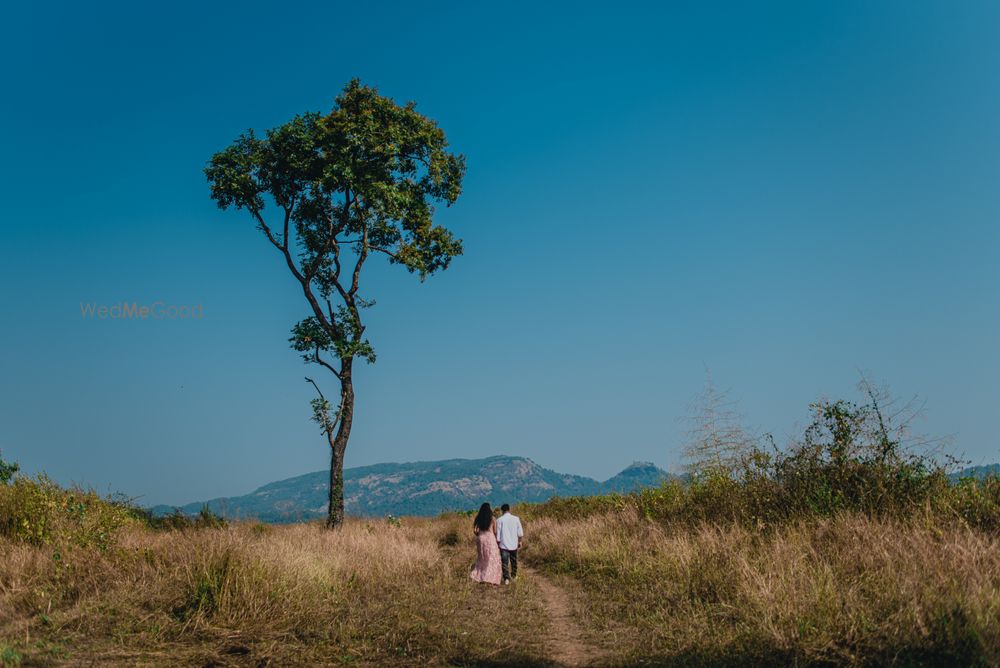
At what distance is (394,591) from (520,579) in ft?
14.1

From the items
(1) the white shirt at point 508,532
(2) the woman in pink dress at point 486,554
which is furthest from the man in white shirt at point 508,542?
(2) the woman in pink dress at point 486,554

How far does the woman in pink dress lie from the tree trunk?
10.6m

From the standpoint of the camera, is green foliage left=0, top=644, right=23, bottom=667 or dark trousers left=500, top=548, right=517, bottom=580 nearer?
green foliage left=0, top=644, right=23, bottom=667

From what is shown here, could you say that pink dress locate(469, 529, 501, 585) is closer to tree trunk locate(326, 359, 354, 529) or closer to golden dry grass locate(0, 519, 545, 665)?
golden dry grass locate(0, 519, 545, 665)

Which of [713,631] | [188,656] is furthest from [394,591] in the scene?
[713,631]

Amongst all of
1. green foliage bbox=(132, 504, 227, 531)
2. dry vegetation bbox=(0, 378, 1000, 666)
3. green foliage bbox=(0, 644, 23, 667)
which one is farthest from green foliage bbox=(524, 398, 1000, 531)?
green foliage bbox=(132, 504, 227, 531)

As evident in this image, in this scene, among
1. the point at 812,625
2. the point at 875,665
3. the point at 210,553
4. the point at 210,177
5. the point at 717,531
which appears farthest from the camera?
the point at 210,177

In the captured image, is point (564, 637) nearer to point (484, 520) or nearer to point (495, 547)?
point (495, 547)

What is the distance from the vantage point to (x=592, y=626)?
27.4ft

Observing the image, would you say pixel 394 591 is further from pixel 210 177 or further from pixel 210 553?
pixel 210 177

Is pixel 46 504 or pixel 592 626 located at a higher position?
pixel 46 504

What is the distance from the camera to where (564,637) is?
7934mm

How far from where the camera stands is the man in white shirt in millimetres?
13906

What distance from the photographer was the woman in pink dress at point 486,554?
13.3 m
